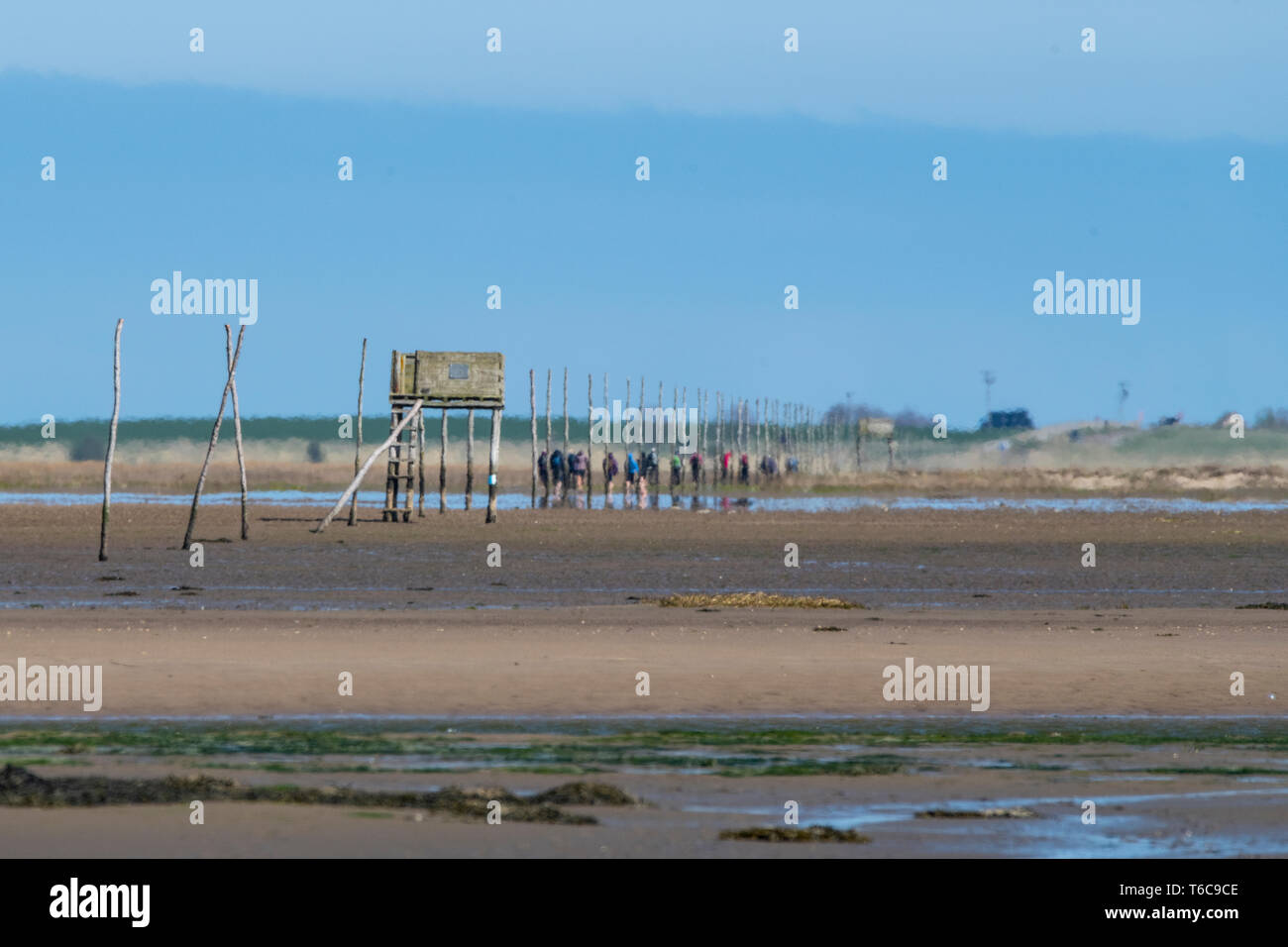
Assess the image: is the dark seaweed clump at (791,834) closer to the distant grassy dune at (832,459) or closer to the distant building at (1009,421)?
the distant grassy dune at (832,459)

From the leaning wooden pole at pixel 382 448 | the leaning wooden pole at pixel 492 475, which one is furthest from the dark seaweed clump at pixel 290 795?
the leaning wooden pole at pixel 492 475

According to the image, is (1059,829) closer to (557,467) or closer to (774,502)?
(557,467)

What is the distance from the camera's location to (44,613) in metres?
21.2

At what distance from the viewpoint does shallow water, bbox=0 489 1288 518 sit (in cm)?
5675

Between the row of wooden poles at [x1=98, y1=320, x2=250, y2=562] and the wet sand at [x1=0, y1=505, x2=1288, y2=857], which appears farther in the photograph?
the row of wooden poles at [x1=98, y1=320, x2=250, y2=562]

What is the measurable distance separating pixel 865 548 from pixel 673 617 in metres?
14.8

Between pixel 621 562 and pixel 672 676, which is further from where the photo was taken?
pixel 621 562

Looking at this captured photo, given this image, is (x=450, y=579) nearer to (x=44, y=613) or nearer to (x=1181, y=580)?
(x=44, y=613)

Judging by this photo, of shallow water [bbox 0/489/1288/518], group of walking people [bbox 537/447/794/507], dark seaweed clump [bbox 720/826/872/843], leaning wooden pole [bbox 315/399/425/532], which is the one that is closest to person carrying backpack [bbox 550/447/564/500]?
group of walking people [bbox 537/447/794/507]

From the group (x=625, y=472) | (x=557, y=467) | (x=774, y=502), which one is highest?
(x=557, y=467)

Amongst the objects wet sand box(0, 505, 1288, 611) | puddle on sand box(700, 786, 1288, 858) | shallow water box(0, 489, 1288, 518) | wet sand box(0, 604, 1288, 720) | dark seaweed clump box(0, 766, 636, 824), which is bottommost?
puddle on sand box(700, 786, 1288, 858)

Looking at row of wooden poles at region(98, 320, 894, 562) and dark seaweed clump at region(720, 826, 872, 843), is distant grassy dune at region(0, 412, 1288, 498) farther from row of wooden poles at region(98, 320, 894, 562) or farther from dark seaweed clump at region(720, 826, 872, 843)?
dark seaweed clump at region(720, 826, 872, 843)

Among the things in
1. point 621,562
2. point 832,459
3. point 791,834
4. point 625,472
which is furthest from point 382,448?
point 832,459

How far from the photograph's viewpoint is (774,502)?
207ft
